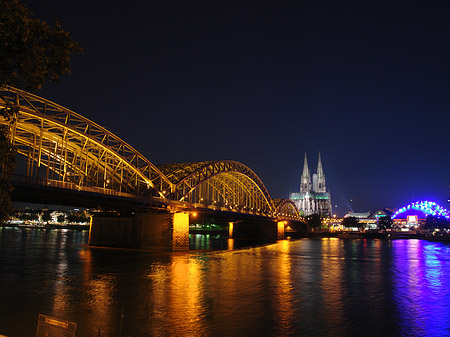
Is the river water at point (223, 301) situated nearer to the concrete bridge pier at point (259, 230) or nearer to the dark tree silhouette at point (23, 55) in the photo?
the dark tree silhouette at point (23, 55)

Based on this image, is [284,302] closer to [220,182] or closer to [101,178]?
[101,178]

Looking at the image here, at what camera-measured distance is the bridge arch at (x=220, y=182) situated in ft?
286

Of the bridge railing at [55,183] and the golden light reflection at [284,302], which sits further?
the bridge railing at [55,183]

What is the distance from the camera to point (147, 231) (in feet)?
239

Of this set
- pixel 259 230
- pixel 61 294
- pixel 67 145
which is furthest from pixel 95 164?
pixel 259 230

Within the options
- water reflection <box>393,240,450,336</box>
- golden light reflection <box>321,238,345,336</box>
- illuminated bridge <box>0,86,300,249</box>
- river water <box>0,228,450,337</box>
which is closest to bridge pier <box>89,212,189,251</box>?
illuminated bridge <box>0,86,300,249</box>

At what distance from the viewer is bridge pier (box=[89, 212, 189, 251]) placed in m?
70.4

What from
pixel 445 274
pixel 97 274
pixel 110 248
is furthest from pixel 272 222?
pixel 97 274

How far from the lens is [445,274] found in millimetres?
44875

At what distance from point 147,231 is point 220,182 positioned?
46409mm

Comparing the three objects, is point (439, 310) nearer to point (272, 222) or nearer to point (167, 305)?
point (167, 305)

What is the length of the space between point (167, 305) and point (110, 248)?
54.4 meters

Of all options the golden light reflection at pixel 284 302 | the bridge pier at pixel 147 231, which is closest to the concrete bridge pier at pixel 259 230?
the bridge pier at pixel 147 231

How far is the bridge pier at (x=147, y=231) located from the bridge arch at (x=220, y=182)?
9.37 meters
